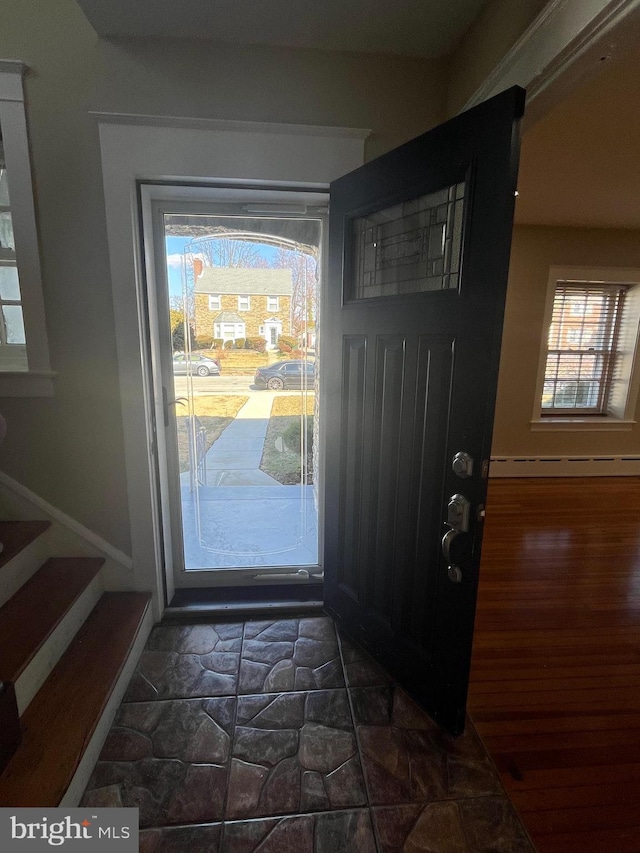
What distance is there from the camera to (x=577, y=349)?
15.2 ft

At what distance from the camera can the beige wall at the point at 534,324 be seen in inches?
170

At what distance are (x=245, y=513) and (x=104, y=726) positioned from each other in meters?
1.15

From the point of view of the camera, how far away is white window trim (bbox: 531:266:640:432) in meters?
4.38

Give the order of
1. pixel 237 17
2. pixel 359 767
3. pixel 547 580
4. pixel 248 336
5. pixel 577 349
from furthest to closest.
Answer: pixel 577 349, pixel 547 580, pixel 248 336, pixel 237 17, pixel 359 767

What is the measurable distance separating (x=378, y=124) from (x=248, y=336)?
1.16 meters

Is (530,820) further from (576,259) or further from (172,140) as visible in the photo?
(576,259)

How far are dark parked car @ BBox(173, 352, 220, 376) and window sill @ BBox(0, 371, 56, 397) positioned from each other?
57cm

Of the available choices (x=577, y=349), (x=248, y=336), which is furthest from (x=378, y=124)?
(x=577, y=349)

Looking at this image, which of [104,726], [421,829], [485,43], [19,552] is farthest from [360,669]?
[485,43]

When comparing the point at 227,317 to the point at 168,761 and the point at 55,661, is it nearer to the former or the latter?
the point at 55,661

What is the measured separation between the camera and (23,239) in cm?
176

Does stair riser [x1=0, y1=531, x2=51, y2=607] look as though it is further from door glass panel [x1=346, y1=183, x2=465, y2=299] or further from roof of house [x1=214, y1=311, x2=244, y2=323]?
door glass panel [x1=346, y1=183, x2=465, y2=299]

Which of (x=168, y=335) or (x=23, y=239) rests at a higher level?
(x=23, y=239)

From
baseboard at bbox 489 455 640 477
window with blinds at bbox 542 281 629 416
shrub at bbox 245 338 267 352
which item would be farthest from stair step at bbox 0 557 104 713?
window with blinds at bbox 542 281 629 416
